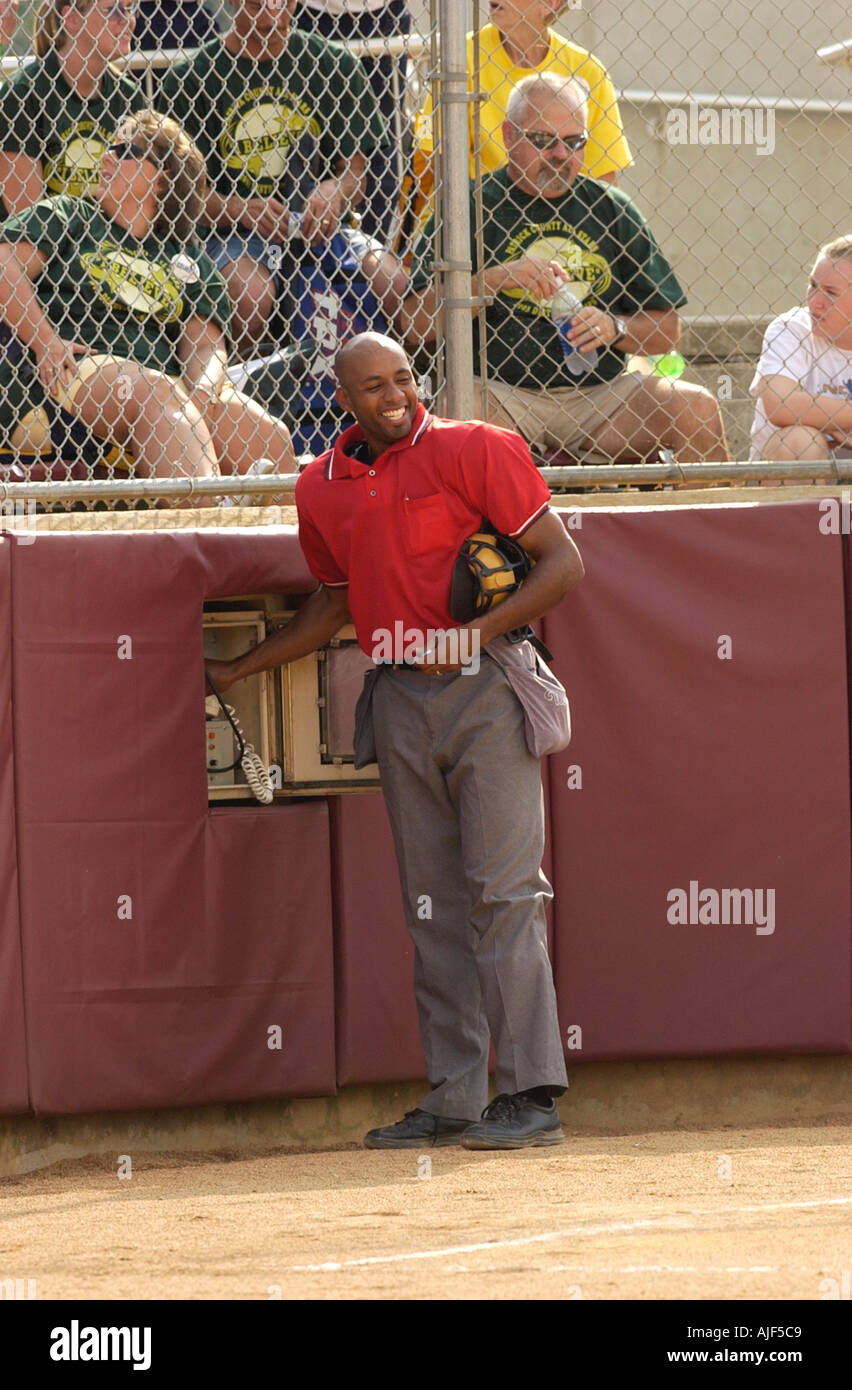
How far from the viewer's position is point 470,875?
16.7 feet

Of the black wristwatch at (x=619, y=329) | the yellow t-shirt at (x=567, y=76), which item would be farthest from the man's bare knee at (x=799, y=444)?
the yellow t-shirt at (x=567, y=76)

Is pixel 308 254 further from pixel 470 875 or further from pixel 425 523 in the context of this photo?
pixel 470 875

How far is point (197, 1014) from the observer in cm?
564

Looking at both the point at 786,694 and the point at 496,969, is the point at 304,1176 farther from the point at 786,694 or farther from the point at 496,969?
the point at 786,694

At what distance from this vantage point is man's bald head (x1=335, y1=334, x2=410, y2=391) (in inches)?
199

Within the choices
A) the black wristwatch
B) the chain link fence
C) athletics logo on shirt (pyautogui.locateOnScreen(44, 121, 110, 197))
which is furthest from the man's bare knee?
athletics logo on shirt (pyautogui.locateOnScreen(44, 121, 110, 197))

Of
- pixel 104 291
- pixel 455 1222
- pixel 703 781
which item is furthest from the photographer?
pixel 104 291

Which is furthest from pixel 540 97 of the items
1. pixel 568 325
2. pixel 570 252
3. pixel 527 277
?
pixel 568 325

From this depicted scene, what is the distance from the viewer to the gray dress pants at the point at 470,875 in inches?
198

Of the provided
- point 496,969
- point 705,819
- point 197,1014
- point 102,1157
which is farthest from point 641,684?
point 102,1157

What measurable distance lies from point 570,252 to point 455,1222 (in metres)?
3.51

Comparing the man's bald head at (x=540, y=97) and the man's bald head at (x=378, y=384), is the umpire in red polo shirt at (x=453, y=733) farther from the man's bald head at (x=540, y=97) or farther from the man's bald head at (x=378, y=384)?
the man's bald head at (x=540, y=97)

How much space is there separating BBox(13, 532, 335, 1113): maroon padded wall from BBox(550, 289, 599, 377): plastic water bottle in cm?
126

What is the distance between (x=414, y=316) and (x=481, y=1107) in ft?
8.29
